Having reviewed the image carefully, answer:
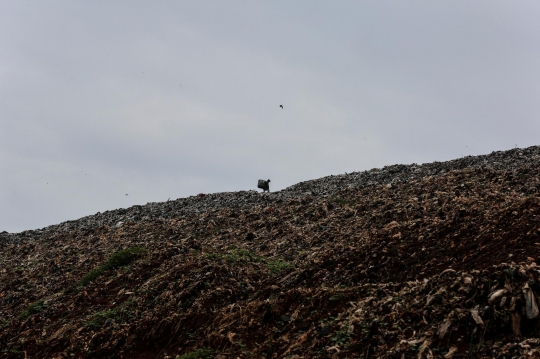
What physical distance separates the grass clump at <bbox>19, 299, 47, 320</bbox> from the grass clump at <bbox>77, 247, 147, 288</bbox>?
1072 mm

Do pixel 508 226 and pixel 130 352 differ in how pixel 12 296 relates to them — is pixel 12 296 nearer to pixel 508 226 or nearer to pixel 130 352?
pixel 130 352

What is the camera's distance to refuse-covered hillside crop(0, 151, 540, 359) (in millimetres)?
7320

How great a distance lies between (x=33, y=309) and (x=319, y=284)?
25.7ft

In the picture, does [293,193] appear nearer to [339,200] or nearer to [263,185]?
[339,200]

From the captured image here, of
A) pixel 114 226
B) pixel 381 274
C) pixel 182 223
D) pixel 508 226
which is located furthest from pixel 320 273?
pixel 114 226

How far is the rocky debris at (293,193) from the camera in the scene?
825 inches

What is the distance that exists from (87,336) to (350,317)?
587cm

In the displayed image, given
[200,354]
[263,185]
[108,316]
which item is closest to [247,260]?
[108,316]

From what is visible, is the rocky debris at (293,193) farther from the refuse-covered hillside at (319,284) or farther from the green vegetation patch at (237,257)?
the green vegetation patch at (237,257)

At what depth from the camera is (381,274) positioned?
10.0 m

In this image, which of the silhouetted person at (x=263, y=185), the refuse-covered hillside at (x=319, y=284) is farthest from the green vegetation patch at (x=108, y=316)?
the silhouetted person at (x=263, y=185)

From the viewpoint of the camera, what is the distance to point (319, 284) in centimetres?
1062

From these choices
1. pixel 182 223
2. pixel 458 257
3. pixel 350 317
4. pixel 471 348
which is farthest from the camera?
pixel 182 223

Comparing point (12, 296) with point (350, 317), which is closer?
point (350, 317)
